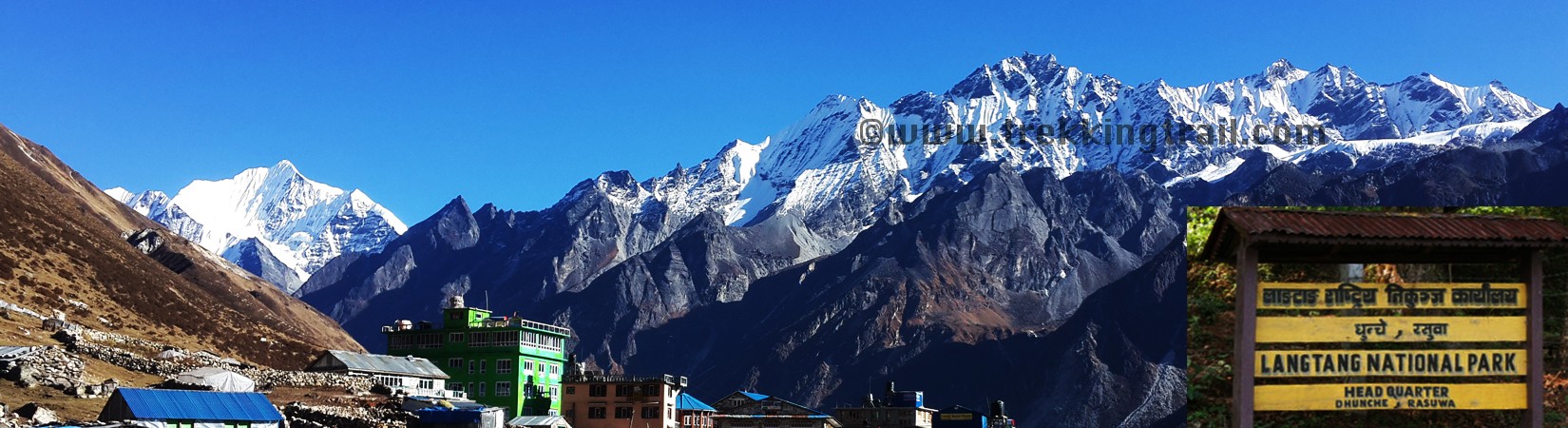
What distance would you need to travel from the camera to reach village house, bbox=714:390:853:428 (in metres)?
155

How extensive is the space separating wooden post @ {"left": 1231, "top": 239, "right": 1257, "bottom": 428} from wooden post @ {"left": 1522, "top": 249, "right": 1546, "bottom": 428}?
15.5 ft

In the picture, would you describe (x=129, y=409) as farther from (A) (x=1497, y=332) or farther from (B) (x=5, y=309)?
(A) (x=1497, y=332)

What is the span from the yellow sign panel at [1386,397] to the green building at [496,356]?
99997 millimetres

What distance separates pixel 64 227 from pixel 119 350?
2571 inches

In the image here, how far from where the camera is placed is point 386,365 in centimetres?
10606

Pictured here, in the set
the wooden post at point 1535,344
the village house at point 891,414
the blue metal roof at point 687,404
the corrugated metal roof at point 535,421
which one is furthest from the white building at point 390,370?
the wooden post at point 1535,344

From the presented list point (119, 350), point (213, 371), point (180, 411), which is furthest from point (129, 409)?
point (119, 350)

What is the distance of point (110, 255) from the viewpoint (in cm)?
15688

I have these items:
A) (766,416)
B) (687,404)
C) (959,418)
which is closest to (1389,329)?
(687,404)

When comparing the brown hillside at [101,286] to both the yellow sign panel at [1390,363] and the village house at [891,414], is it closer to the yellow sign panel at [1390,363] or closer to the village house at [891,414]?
the village house at [891,414]

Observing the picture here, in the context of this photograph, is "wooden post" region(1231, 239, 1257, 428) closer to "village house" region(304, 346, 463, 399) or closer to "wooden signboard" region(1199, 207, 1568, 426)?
"wooden signboard" region(1199, 207, 1568, 426)

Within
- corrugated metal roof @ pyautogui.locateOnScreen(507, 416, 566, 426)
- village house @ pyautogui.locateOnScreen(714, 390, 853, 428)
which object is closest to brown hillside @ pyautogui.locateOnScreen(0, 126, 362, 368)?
corrugated metal roof @ pyautogui.locateOnScreen(507, 416, 566, 426)

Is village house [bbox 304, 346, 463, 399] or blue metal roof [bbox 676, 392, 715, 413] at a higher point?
village house [bbox 304, 346, 463, 399]

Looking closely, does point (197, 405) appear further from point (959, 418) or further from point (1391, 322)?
point (959, 418)
